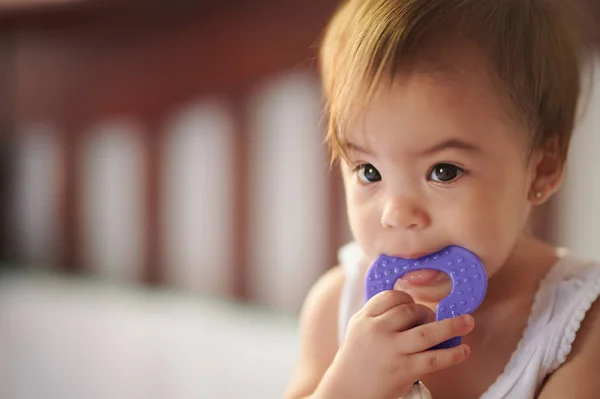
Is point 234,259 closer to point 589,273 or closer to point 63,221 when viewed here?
point 63,221

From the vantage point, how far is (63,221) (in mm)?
1812

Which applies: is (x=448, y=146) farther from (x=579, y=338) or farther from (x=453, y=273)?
(x=579, y=338)

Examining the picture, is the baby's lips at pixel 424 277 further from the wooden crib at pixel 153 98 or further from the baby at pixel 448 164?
the wooden crib at pixel 153 98

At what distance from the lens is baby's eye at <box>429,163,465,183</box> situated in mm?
651

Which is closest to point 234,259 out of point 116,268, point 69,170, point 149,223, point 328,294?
point 149,223

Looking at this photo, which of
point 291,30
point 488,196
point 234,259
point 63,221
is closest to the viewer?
point 488,196

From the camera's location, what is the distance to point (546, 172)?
0.74 meters

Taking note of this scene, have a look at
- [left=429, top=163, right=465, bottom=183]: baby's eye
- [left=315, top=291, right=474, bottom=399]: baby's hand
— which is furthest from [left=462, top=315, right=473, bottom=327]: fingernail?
[left=429, top=163, right=465, bottom=183]: baby's eye

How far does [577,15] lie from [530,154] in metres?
0.23

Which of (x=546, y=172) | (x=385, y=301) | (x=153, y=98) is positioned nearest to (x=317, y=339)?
(x=385, y=301)

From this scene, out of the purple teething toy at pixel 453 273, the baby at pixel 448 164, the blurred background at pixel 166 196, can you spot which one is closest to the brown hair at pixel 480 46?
the baby at pixel 448 164

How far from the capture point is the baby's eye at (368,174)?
679 millimetres

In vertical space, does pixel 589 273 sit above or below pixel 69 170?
below

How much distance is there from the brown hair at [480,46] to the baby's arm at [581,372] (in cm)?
17
